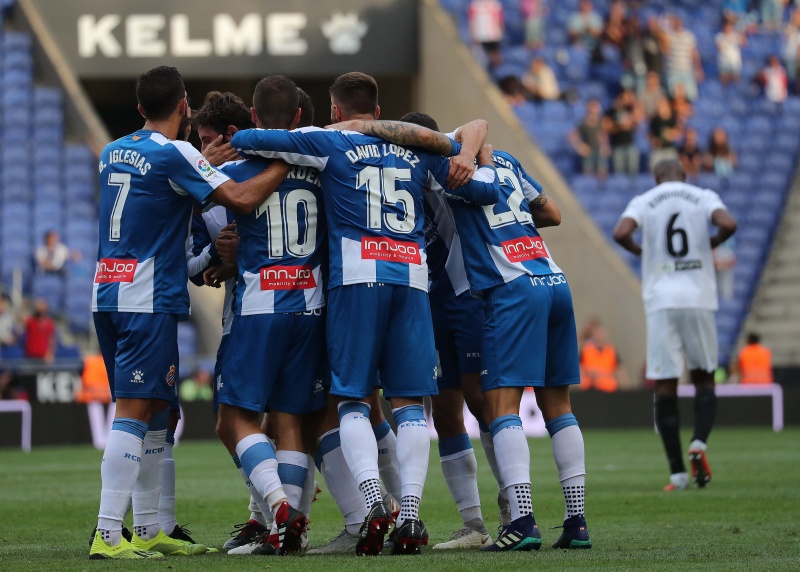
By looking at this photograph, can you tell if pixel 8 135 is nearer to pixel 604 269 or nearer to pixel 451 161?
pixel 604 269

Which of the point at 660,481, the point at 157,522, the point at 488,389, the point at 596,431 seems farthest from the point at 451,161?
the point at 596,431

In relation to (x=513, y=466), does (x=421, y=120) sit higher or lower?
higher

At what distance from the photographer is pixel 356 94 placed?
6.84 meters

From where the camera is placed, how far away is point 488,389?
669cm

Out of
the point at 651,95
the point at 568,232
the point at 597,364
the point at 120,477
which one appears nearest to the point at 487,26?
the point at 651,95

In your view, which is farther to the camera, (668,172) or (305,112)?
(668,172)

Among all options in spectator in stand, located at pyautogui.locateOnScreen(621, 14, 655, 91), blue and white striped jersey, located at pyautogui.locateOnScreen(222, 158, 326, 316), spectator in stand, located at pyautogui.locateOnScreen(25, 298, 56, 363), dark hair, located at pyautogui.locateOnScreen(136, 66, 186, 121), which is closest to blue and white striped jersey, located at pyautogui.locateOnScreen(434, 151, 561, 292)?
blue and white striped jersey, located at pyautogui.locateOnScreen(222, 158, 326, 316)

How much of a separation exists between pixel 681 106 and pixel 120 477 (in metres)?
22.4

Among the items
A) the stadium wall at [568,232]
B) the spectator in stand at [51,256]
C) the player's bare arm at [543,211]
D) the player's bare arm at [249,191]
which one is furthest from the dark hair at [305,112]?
the stadium wall at [568,232]

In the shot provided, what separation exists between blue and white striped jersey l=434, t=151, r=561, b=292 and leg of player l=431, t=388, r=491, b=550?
0.75m

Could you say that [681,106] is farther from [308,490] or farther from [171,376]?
[171,376]

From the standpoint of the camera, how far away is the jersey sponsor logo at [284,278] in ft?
21.6

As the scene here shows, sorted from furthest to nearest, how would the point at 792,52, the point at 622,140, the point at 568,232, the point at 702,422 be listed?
the point at 792,52 < the point at 622,140 < the point at 568,232 < the point at 702,422

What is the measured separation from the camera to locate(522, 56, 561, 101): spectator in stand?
87.5 ft
